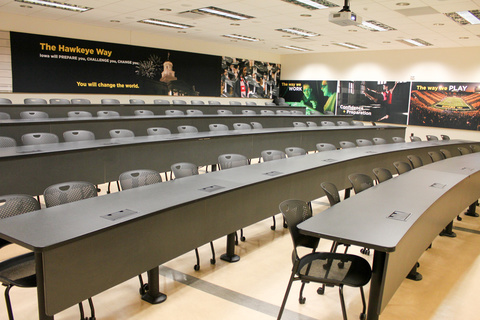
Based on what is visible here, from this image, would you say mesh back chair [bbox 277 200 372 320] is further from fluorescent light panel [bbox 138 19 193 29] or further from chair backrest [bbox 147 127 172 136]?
fluorescent light panel [bbox 138 19 193 29]

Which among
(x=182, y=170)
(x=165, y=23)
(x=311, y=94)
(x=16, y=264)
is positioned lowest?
(x=16, y=264)

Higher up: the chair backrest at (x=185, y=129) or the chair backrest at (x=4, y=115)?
the chair backrest at (x=4, y=115)

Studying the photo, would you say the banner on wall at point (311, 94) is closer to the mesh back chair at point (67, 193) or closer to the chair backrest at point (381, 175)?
the chair backrest at point (381, 175)

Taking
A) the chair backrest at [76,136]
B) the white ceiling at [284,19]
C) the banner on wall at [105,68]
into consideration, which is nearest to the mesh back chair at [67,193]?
the chair backrest at [76,136]

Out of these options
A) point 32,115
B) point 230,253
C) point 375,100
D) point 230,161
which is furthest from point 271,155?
point 375,100

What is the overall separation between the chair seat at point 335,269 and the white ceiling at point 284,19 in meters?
5.40

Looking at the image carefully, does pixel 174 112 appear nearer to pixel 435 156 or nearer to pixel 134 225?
pixel 435 156

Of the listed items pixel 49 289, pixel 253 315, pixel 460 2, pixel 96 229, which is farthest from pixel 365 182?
pixel 460 2

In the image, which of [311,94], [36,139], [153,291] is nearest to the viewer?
[153,291]

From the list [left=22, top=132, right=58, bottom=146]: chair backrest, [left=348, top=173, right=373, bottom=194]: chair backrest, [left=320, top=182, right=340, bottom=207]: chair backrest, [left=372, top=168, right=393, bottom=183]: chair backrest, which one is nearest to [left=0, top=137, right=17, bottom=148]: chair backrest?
[left=22, top=132, right=58, bottom=146]: chair backrest

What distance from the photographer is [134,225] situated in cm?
261

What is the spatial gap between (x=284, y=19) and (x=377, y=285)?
7281 millimetres

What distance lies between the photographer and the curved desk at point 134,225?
7.18ft

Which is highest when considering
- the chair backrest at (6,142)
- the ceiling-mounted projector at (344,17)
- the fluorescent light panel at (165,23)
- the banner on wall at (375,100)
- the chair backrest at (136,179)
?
the fluorescent light panel at (165,23)
